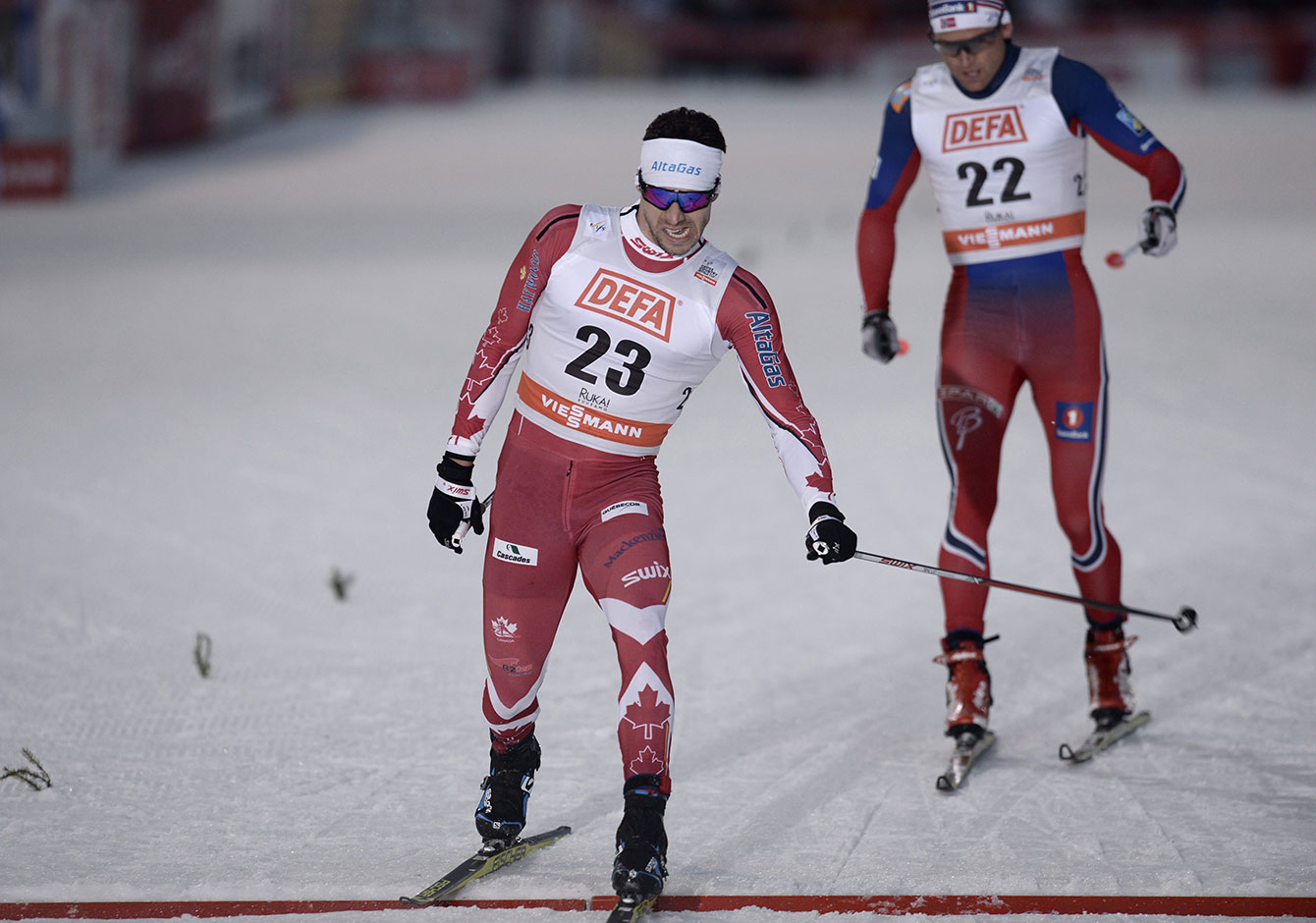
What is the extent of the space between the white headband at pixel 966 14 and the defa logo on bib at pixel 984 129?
28 centimetres

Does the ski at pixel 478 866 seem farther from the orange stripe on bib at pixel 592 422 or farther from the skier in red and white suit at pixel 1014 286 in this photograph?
the skier in red and white suit at pixel 1014 286

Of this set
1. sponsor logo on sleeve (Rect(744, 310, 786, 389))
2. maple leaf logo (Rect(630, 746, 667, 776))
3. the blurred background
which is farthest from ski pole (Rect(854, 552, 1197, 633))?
the blurred background

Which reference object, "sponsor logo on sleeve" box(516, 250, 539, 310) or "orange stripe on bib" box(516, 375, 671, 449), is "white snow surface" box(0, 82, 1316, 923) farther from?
"sponsor logo on sleeve" box(516, 250, 539, 310)

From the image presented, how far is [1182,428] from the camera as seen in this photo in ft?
27.8

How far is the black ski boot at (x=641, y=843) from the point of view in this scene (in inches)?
142

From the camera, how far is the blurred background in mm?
16188

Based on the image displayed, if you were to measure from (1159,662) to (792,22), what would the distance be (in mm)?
25801

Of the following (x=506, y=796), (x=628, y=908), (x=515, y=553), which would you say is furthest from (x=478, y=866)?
(x=515, y=553)

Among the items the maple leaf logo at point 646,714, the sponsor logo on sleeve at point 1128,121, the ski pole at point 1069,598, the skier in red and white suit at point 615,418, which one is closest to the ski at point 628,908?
the skier in red and white suit at point 615,418

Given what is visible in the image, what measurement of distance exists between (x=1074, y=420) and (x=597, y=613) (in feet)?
7.41

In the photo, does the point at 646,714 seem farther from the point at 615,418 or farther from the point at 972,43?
the point at 972,43

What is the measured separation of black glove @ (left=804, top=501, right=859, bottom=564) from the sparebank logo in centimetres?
74

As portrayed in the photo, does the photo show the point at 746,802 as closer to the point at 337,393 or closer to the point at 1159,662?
the point at 1159,662

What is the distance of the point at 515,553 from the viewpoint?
153 inches
